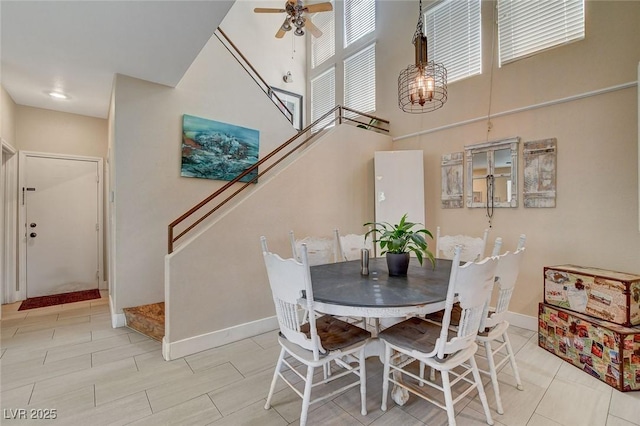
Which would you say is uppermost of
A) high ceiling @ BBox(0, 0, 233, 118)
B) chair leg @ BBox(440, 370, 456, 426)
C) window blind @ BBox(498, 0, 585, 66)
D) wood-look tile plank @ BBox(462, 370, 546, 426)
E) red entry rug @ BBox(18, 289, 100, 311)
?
window blind @ BBox(498, 0, 585, 66)

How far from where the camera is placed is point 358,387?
2.09 meters

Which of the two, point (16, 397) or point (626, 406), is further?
point (16, 397)

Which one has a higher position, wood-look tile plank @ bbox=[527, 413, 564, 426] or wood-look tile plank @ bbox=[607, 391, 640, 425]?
wood-look tile plank @ bbox=[527, 413, 564, 426]

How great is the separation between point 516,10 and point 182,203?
478 cm

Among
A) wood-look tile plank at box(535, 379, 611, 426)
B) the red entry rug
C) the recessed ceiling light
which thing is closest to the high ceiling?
the recessed ceiling light

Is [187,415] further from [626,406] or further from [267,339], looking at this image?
[626,406]

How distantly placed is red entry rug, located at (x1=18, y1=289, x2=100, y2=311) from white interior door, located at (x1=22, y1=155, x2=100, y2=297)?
10 centimetres

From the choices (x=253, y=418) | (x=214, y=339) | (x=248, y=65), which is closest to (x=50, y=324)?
(x=214, y=339)

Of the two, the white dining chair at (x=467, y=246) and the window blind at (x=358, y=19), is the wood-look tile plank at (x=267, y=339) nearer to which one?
the white dining chair at (x=467, y=246)

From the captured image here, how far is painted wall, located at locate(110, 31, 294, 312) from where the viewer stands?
317cm

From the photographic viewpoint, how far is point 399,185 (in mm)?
4062

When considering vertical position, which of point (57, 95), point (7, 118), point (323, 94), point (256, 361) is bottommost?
point (256, 361)

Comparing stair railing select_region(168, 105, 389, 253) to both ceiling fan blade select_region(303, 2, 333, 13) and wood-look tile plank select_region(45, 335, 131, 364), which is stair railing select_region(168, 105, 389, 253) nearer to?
wood-look tile plank select_region(45, 335, 131, 364)

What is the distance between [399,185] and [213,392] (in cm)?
330
